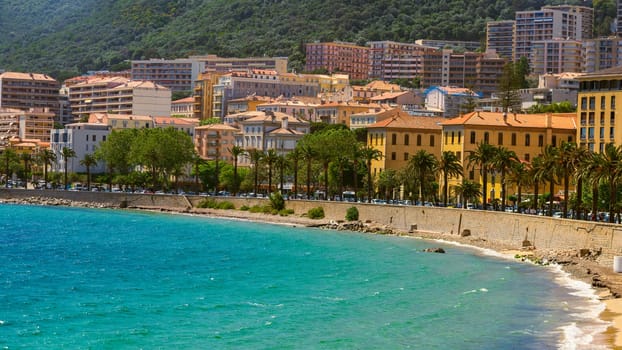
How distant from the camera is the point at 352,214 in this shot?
107188mm

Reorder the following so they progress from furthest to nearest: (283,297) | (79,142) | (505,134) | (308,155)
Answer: (79,142) → (308,155) → (505,134) → (283,297)

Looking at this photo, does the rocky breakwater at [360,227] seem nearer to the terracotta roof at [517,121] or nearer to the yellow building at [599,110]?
the terracotta roof at [517,121]

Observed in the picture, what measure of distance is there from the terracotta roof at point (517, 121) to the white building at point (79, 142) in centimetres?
8337

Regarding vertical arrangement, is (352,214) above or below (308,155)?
below

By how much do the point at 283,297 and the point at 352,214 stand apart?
49.6m

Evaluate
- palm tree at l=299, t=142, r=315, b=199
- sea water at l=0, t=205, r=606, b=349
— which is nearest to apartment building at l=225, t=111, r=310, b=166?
palm tree at l=299, t=142, r=315, b=199

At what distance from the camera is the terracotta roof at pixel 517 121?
117000 millimetres

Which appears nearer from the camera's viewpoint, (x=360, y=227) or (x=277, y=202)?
(x=360, y=227)

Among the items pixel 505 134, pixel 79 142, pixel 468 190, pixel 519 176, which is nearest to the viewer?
pixel 519 176

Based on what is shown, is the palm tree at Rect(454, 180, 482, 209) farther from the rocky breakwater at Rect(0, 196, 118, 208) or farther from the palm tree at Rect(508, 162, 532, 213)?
the rocky breakwater at Rect(0, 196, 118, 208)

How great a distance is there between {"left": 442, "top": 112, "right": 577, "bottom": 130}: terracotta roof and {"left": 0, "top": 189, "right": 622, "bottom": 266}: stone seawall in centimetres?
1705

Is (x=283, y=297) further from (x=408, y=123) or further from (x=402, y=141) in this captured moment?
(x=408, y=123)

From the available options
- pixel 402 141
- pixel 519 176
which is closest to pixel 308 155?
pixel 402 141

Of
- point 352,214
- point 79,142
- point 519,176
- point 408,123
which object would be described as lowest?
point 352,214
